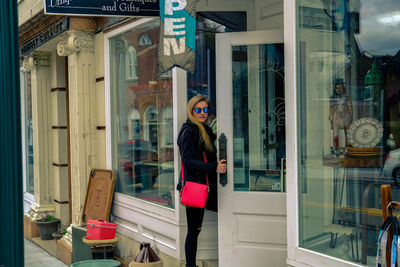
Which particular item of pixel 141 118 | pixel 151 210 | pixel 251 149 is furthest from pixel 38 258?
pixel 251 149

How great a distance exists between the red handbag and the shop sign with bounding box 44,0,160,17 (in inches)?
74.1

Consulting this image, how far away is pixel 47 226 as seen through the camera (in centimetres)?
850

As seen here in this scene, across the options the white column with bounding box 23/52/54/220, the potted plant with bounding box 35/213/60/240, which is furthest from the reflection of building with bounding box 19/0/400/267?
the potted plant with bounding box 35/213/60/240

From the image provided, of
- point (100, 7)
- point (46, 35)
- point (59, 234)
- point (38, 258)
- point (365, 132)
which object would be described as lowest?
point (38, 258)

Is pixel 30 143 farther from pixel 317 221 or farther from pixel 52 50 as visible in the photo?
pixel 317 221

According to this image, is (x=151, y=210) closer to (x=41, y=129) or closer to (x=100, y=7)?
(x=100, y=7)

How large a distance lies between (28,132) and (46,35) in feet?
9.33

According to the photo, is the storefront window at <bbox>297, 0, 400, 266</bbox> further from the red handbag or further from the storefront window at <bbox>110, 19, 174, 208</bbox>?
the storefront window at <bbox>110, 19, 174, 208</bbox>

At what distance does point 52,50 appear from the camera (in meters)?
8.90

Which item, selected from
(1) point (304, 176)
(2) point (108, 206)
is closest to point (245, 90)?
(1) point (304, 176)

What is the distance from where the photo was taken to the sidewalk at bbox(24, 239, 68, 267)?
23.3 feet

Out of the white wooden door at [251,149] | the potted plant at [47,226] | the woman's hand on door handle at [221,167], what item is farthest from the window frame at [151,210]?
the potted plant at [47,226]

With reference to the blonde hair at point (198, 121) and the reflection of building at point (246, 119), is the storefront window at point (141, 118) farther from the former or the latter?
the blonde hair at point (198, 121)

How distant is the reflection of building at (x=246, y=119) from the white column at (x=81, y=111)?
0.05 ft
